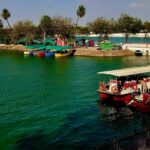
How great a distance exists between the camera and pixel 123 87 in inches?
1649

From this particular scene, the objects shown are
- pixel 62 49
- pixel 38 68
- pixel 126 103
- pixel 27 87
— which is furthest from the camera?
pixel 62 49

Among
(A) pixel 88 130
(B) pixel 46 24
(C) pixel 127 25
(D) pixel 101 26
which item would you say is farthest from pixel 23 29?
(A) pixel 88 130

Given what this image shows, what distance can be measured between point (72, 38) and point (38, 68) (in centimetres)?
6064

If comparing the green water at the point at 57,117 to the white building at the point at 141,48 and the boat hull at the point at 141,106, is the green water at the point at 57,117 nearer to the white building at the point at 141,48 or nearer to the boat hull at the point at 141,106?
the boat hull at the point at 141,106

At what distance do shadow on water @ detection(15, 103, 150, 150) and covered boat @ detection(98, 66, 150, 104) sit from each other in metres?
2.30

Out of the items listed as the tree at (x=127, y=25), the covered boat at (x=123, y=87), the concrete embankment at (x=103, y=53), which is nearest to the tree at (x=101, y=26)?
the tree at (x=127, y=25)

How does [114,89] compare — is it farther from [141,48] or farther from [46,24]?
[46,24]

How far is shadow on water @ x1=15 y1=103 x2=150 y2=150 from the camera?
28344 millimetres

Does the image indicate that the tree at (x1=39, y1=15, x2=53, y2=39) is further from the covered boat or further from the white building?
the covered boat

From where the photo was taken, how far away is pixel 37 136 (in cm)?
3031

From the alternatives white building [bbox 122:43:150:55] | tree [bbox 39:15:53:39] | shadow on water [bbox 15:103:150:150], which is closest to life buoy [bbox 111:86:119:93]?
shadow on water [bbox 15:103:150:150]

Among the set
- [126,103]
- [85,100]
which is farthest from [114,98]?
[85,100]

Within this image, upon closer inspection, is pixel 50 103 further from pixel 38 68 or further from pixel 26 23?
pixel 26 23

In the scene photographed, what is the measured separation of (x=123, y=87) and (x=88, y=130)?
11859mm
